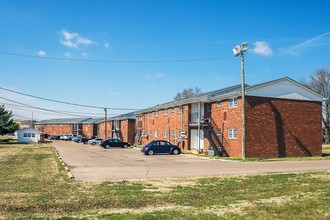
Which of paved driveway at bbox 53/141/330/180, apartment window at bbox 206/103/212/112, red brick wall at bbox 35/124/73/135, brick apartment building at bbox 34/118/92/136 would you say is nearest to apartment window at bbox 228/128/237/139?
apartment window at bbox 206/103/212/112

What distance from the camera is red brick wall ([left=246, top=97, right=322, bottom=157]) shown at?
31766 mm

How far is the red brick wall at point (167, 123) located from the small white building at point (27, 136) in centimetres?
2765

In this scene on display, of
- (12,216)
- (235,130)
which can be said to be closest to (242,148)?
(235,130)

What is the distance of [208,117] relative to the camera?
3878cm

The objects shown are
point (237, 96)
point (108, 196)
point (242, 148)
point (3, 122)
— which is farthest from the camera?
point (3, 122)

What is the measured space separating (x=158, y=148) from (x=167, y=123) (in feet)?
46.3

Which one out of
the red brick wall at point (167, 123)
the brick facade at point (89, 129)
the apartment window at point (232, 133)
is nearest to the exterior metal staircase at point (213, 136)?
the apartment window at point (232, 133)

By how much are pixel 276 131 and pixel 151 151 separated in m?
12.0

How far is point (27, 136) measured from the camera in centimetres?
7756

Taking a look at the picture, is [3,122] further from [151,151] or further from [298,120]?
[298,120]

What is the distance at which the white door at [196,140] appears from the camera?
40500mm

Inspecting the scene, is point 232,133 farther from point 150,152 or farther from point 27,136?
point 27,136

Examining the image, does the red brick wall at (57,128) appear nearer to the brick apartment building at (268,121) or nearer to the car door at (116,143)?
the car door at (116,143)

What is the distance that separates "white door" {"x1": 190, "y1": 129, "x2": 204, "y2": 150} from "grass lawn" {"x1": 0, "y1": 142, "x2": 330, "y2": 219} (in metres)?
24.9
